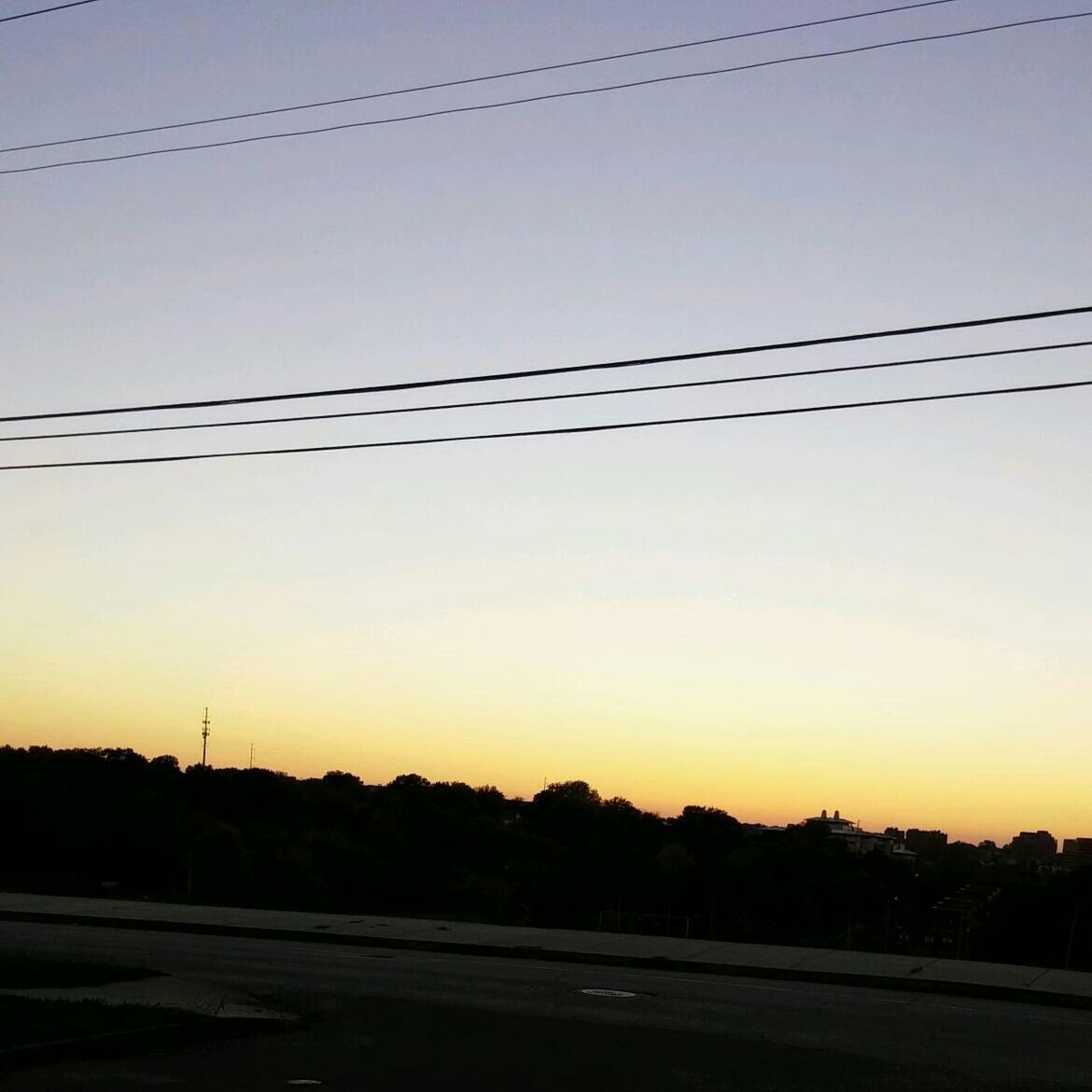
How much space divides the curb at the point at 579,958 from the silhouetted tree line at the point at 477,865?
5.63m

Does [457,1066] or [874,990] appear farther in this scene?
[874,990]

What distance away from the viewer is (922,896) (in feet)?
203

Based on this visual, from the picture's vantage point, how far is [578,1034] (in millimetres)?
12242

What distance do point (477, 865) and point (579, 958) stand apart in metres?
47.5

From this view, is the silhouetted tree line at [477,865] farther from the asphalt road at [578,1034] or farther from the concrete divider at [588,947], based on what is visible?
the asphalt road at [578,1034]

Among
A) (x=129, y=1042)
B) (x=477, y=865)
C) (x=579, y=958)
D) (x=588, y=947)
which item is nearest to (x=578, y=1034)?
(x=129, y=1042)

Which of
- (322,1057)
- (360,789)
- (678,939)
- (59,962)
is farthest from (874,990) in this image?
(360,789)

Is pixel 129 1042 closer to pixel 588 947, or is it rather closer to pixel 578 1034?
pixel 578 1034

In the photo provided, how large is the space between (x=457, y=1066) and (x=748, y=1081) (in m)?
2.24

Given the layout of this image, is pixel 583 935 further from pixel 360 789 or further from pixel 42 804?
pixel 360 789

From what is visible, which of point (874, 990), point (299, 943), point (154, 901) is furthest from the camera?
point (154, 901)

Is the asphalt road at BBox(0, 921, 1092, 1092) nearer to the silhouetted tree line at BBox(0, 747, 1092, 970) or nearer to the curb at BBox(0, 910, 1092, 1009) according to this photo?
the curb at BBox(0, 910, 1092, 1009)

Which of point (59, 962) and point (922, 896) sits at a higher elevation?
point (59, 962)

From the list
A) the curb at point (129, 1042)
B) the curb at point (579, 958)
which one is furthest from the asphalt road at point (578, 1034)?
the curb at point (579, 958)
